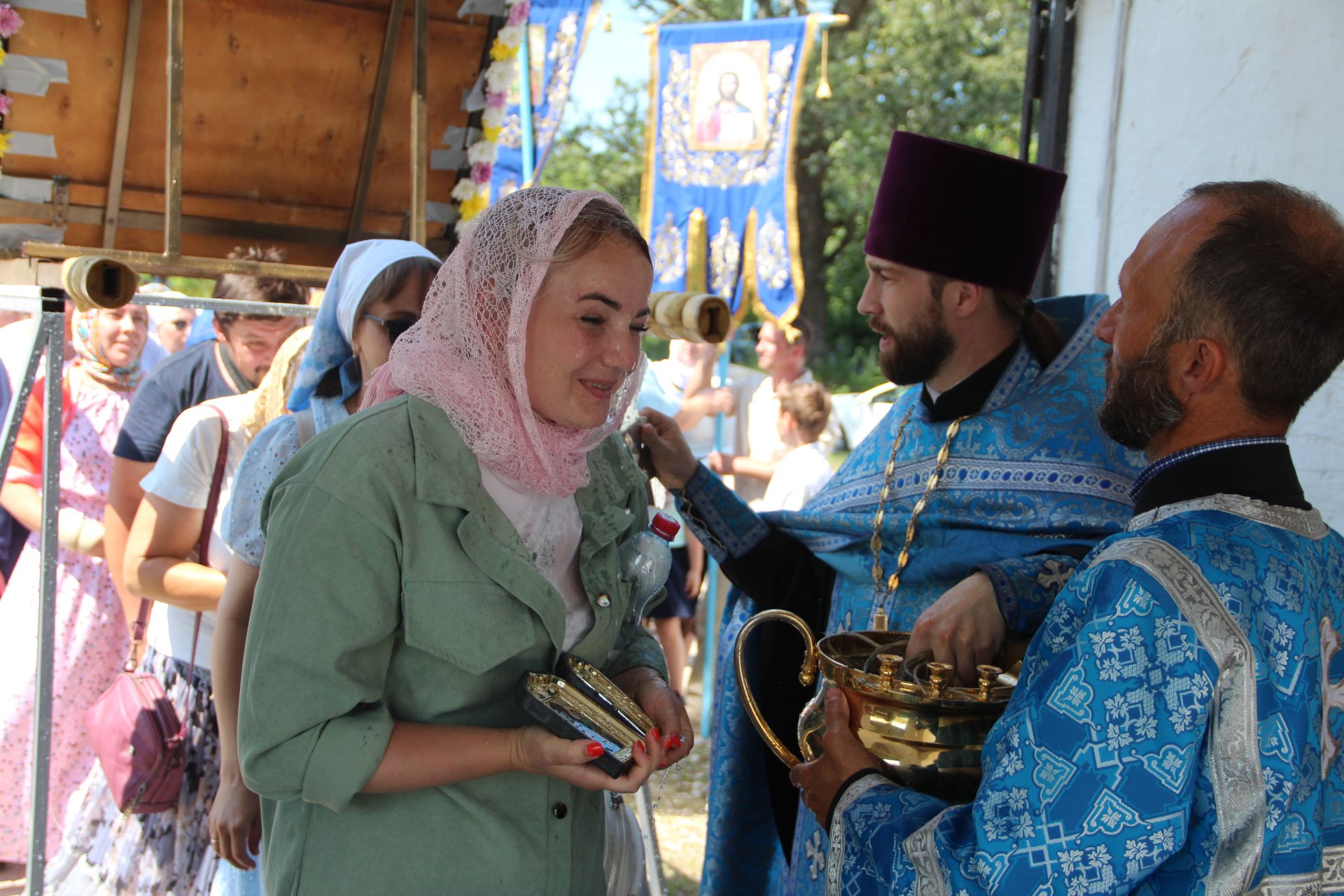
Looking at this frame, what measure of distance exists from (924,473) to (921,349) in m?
0.29

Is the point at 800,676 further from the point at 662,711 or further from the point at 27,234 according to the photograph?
the point at 27,234

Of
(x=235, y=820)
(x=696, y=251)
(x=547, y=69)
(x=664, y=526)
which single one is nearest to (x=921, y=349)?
(x=664, y=526)

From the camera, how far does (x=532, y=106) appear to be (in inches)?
256

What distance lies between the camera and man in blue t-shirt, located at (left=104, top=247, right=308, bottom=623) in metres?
3.19

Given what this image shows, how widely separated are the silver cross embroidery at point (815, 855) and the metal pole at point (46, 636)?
5.99ft

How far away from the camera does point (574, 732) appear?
1520 mm

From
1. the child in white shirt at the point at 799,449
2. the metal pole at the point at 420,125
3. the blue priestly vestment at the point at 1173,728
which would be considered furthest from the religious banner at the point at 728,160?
the blue priestly vestment at the point at 1173,728

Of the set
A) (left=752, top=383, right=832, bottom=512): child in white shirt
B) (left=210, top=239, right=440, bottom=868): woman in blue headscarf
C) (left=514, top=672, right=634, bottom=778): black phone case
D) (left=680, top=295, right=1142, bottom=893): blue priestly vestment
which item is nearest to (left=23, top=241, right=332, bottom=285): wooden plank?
(left=210, top=239, right=440, bottom=868): woman in blue headscarf

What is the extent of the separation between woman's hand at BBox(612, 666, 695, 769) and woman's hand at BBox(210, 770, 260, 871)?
0.80 metres

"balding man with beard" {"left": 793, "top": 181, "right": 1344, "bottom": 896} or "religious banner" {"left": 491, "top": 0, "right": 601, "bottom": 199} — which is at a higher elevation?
"religious banner" {"left": 491, "top": 0, "right": 601, "bottom": 199}

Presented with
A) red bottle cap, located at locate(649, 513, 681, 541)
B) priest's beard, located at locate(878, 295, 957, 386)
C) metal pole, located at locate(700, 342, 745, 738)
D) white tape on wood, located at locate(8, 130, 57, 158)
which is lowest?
metal pole, located at locate(700, 342, 745, 738)

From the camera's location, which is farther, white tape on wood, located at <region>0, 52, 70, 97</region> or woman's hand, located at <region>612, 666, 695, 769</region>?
white tape on wood, located at <region>0, 52, 70, 97</region>

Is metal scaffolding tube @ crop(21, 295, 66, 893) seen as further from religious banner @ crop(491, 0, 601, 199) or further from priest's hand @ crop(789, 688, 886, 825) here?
religious banner @ crop(491, 0, 601, 199)

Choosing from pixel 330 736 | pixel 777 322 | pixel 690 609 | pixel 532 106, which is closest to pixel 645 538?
pixel 330 736
